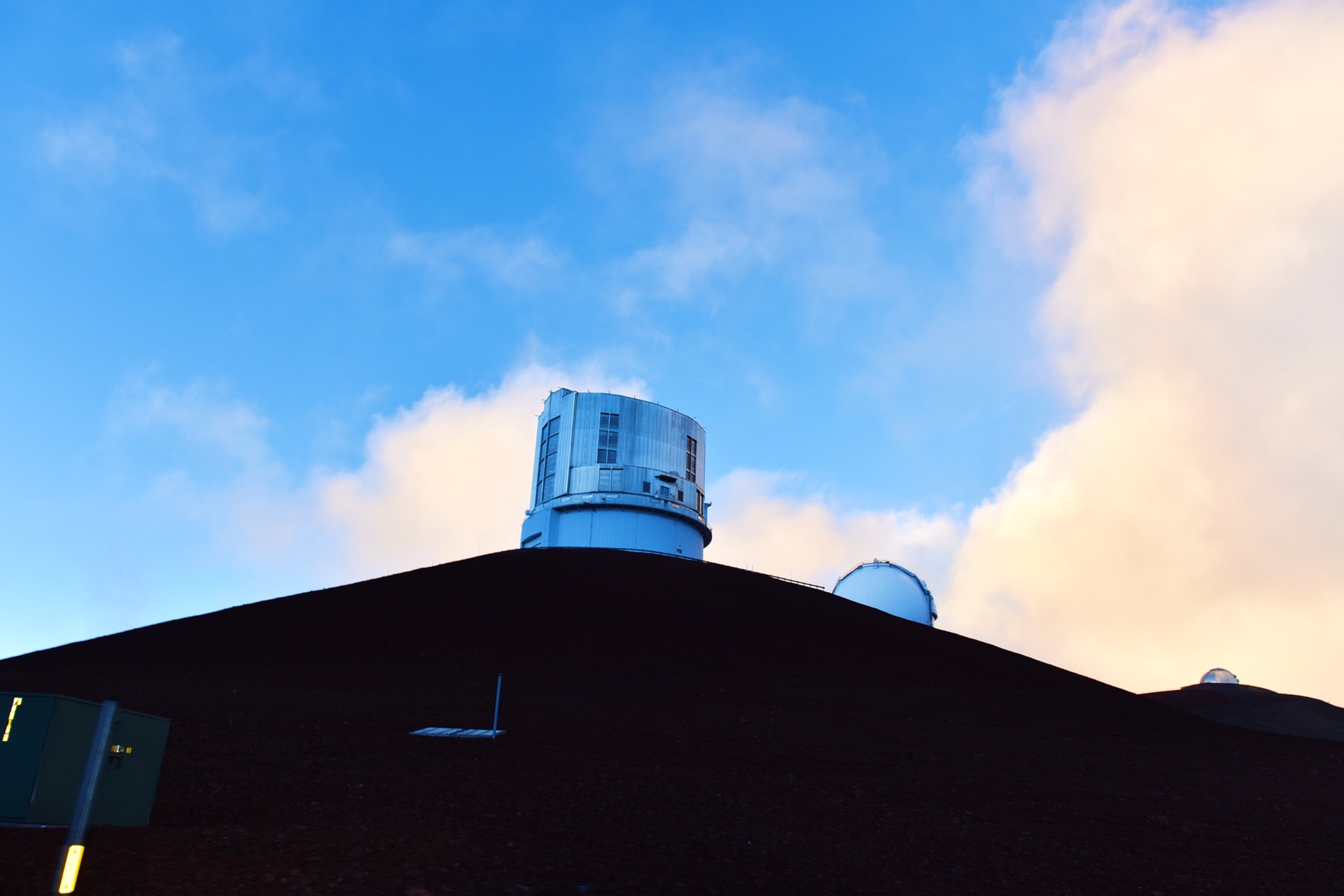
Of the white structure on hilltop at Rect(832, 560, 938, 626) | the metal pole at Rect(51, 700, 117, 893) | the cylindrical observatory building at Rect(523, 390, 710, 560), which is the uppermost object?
the cylindrical observatory building at Rect(523, 390, 710, 560)

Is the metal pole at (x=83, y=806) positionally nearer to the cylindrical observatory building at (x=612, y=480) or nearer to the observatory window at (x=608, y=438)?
the cylindrical observatory building at (x=612, y=480)

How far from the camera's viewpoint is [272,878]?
7.53m

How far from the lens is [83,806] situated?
586cm

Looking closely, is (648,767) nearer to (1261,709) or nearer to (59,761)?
(59,761)

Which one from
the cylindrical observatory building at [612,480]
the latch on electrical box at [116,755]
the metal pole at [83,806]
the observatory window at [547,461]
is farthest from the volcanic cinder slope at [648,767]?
the observatory window at [547,461]

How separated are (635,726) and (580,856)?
10.5m

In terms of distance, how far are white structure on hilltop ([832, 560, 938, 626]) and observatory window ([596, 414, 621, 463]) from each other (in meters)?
15.9

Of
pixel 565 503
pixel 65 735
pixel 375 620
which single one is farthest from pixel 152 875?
pixel 565 503

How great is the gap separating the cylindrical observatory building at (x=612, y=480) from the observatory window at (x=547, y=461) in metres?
0.05

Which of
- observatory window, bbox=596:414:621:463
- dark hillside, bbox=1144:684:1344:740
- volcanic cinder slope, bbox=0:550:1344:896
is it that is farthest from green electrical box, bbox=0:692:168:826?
dark hillside, bbox=1144:684:1344:740

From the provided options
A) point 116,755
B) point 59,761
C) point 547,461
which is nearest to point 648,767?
point 116,755

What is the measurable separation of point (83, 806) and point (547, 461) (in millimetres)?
47338

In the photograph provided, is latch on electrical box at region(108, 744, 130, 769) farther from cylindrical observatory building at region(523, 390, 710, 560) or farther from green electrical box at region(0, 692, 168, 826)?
cylindrical observatory building at region(523, 390, 710, 560)

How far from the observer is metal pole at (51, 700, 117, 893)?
231 inches
